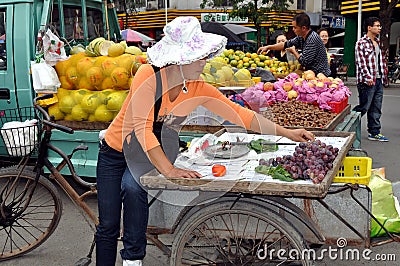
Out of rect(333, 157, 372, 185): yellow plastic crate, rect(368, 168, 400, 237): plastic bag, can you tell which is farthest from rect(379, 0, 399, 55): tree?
rect(333, 157, 372, 185): yellow plastic crate

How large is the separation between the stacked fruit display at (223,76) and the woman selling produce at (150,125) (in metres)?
2.45

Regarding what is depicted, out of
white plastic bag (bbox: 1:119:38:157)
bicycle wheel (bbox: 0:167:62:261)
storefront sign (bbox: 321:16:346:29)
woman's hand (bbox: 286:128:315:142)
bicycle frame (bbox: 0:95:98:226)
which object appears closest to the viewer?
woman's hand (bbox: 286:128:315:142)

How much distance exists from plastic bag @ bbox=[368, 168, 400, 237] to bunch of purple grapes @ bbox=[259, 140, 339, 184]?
620mm

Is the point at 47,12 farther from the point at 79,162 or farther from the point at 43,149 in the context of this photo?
the point at 43,149

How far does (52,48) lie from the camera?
5000 mm

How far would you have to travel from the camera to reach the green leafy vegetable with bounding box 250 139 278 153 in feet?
10.8

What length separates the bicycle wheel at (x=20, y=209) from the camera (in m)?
3.62

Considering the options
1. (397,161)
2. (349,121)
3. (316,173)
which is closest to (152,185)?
(316,173)

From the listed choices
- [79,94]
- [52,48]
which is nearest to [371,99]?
[79,94]

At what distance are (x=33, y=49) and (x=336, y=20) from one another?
99.5ft

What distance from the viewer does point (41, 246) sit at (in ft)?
13.5

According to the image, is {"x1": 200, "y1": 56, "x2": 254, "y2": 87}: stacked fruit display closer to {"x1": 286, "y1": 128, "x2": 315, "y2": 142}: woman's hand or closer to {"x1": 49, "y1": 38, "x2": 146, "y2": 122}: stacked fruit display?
{"x1": 49, "y1": 38, "x2": 146, "y2": 122}: stacked fruit display

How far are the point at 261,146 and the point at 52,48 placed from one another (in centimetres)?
265

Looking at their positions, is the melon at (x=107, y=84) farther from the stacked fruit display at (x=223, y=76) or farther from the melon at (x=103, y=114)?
the stacked fruit display at (x=223, y=76)
